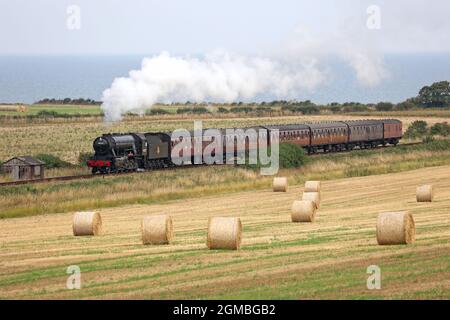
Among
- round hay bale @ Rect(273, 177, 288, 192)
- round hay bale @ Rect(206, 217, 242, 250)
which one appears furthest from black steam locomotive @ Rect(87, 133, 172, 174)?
round hay bale @ Rect(206, 217, 242, 250)

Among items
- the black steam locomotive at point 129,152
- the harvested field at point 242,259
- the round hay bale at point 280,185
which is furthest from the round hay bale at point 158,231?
the black steam locomotive at point 129,152

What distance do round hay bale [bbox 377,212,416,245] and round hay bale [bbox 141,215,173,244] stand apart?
6649 mm

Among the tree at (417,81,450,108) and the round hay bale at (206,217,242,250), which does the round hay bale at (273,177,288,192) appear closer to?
the round hay bale at (206,217,242,250)

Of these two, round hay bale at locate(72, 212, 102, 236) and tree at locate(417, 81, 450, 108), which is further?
tree at locate(417, 81, 450, 108)

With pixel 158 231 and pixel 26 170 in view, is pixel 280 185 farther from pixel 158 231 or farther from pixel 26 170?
pixel 158 231

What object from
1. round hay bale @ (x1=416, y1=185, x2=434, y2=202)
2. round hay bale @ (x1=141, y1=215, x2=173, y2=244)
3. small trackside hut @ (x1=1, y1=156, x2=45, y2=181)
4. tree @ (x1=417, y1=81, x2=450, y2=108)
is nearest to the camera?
round hay bale @ (x1=141, y1=215, x2=173, y2=244)

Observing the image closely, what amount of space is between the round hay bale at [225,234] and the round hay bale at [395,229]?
3.84 metres

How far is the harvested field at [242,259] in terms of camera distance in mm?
21922

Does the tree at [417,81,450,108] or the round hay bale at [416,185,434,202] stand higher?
the tree at [417,81,450,108]

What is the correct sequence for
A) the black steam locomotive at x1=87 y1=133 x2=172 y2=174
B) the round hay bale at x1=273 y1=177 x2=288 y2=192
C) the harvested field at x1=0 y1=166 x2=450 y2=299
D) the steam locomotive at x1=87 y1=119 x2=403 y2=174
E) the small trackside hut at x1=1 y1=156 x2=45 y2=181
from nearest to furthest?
the harvested field at x1=0 y1=166 x2=450 y2=299 < the round hay bale at x1=273 y1=177 x2=288 y2=192 < the small trackside hut at x1=1 y1=156 x2=45 y2=181 < the black steam locomotive at x1=87 y1=133 x2=172 y2=174 < the steam locomotive at x1=87 y1=119 x2=403 y2=174

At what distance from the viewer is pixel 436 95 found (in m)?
150

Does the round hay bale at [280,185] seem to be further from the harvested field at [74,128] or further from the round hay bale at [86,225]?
the harvested field at [74,128]

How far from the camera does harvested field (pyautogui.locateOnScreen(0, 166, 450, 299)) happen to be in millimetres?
21922

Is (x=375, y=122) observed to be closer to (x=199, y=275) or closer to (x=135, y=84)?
(x=135, y=84)
